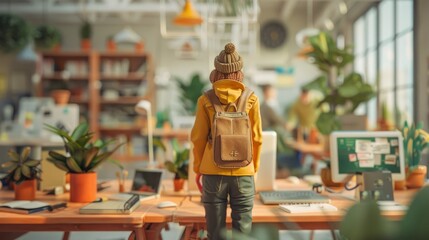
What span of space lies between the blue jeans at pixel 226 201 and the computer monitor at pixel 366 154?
0.75 meters

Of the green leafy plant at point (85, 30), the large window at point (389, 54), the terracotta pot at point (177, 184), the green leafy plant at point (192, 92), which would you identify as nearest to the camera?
the terracotta pot at point (177, 184)

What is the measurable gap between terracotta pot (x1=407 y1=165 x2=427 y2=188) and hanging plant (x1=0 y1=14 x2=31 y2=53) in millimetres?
9405

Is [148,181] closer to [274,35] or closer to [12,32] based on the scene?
[12,32]

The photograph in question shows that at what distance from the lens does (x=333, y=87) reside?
5055 mm

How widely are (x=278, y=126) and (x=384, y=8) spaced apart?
13.1ft

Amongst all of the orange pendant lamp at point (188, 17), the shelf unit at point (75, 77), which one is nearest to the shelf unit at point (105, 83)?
the shelf unit at point (75, 77)

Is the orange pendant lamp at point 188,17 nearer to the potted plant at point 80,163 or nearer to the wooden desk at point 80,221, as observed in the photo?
the potted plant at point 80,163

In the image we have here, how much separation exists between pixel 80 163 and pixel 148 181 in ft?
1.46

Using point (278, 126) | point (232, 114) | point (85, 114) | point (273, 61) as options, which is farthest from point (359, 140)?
point (273, 61)

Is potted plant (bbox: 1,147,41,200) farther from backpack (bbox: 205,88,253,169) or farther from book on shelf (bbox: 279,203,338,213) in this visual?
book on shelf (bbox: 279,203,338,213)

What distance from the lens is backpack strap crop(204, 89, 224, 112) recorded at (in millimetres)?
2453

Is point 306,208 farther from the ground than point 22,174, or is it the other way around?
point 22,174

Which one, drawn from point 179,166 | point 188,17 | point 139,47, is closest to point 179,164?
point 179,166

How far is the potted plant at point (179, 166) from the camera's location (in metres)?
3.14
